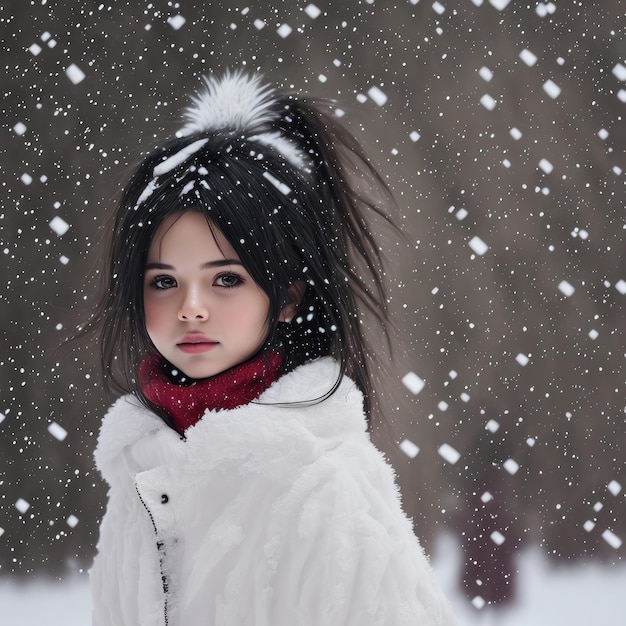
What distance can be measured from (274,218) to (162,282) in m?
0.12

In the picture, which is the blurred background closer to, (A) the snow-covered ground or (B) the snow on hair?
(A) the snow-covered ground

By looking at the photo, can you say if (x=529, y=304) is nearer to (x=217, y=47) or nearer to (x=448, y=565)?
(x=448, y=565)

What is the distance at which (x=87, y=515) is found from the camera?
158cm

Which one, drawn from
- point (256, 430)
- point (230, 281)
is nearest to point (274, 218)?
point (230, 281)

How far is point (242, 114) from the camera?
77 centimetres

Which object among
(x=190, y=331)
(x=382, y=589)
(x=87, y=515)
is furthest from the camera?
(x=87, y=515)

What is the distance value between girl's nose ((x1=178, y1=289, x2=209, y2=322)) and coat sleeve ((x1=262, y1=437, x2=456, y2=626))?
0.16 metres

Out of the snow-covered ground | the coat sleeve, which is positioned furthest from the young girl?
the snow-covered ground

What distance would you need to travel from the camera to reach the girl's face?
689mm

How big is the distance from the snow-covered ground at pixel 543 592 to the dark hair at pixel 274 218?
1013mm

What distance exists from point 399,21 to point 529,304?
66cm

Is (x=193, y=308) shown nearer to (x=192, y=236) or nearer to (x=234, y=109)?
(x=192, y=236)

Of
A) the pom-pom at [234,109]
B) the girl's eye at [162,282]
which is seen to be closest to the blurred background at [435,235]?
the pom-pom at [234,109]

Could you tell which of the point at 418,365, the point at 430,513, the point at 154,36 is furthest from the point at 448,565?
the point at 154,36
